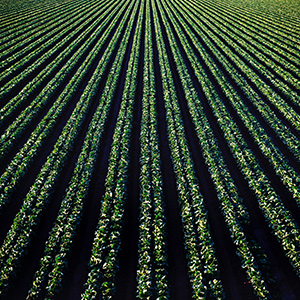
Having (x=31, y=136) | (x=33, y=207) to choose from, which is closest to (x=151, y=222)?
(x=33, y=207)

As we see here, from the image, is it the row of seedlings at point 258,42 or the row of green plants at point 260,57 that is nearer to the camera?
the row of green plants at point 260,57

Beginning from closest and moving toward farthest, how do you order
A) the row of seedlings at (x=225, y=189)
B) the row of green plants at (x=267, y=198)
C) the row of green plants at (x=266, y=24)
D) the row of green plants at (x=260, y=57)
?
1. the row of seedlings at (x=225, y=189)
2. the row of green plants at (x=267, y=198)
3. the row of green plants at (x=260, y=57)
4. the row of green plants at (x=266, y=24)

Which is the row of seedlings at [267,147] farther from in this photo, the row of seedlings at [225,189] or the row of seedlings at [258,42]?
the row of seedlings at [258,42]

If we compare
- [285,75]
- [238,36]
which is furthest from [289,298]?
[238,36]

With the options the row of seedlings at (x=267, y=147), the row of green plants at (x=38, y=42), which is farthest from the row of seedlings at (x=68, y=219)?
the row of green plants at (x=38, y=42)

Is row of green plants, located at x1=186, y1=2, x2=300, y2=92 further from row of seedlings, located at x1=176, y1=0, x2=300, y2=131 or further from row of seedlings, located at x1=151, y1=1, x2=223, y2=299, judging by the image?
row of seedlings, located at x1=151, y1=1, x2=223, y2=299

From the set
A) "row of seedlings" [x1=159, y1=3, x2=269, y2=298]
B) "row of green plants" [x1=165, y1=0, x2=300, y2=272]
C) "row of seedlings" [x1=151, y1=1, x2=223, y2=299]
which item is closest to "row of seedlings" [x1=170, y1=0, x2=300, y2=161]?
"row of green plants" [x1=165, y1=0, x2=300, y2=272]

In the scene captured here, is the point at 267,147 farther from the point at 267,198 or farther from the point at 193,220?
the point at 193,220
